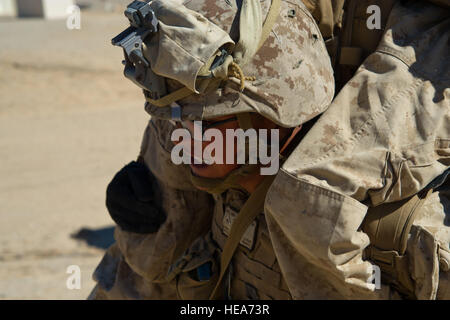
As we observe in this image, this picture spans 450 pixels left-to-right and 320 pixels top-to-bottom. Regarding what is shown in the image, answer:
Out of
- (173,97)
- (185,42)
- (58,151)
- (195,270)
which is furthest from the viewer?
(58,151)

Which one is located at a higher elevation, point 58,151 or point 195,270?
point 195,270

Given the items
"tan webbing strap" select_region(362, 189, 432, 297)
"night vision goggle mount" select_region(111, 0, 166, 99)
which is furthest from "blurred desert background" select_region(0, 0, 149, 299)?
"tan webbing strap" select_region(362, 189, 432, 297)

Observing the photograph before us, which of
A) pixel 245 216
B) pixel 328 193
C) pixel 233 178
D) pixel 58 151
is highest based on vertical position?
pixel 328 193

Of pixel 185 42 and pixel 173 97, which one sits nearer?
pixel 185 42

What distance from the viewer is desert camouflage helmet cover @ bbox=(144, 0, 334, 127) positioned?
189 centimetres

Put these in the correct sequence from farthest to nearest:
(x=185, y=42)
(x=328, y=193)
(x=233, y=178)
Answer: (x=233, y=178), (x=185, y=42), (x=328, y=193)

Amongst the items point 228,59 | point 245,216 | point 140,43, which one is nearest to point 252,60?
point 228,59

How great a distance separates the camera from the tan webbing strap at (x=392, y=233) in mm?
1835

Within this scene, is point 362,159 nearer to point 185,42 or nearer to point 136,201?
point 185,42

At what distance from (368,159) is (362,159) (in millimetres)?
17

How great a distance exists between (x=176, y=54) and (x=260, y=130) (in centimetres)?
41

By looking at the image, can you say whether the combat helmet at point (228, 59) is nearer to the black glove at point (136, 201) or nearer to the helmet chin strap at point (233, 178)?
the helmet chin strap at point (233, 178)

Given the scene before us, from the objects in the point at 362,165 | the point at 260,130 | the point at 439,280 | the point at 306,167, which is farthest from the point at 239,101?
the point at 439,280

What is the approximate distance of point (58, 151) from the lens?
747cm
